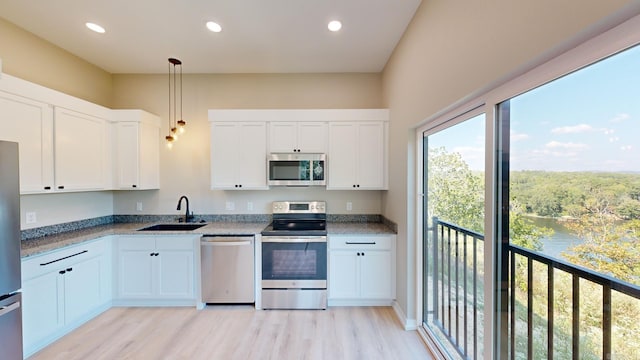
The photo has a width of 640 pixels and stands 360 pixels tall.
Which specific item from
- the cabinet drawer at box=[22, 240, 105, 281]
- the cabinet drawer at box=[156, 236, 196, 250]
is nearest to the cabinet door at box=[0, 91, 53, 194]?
the cabinet drawer at box=[22, 240, 105, 281]

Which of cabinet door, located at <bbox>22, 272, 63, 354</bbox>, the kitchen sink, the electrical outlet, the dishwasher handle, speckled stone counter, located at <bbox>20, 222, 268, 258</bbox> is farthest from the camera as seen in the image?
the kitchen sink

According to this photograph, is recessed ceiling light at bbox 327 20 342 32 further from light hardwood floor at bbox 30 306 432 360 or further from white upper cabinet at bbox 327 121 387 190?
light hardwood floor at bbox 30 306 432 360

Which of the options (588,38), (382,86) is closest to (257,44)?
(382,86)

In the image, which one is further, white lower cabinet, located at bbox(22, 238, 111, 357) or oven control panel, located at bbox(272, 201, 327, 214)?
oven control panel, located at bbox(272, 201, 327, 214)

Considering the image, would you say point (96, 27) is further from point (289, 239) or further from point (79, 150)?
point (289, 239)

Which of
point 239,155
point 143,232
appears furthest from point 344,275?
point 143,232

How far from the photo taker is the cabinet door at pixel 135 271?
3.05 meters

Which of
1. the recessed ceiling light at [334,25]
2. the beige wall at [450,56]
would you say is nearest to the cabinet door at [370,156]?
the beige wall at [450,56]

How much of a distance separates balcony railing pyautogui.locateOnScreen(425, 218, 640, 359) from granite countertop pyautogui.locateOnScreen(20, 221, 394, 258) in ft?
3.43

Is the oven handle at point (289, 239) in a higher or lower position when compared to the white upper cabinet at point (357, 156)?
lower

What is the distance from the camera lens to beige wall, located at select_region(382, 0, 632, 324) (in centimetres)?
98

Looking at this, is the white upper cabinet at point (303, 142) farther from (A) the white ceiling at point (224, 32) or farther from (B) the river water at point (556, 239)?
(B) the river water at point (556, 239)

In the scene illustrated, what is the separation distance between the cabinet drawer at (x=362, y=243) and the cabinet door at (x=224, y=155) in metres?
1.53

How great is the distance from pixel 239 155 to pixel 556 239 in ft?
10.3
